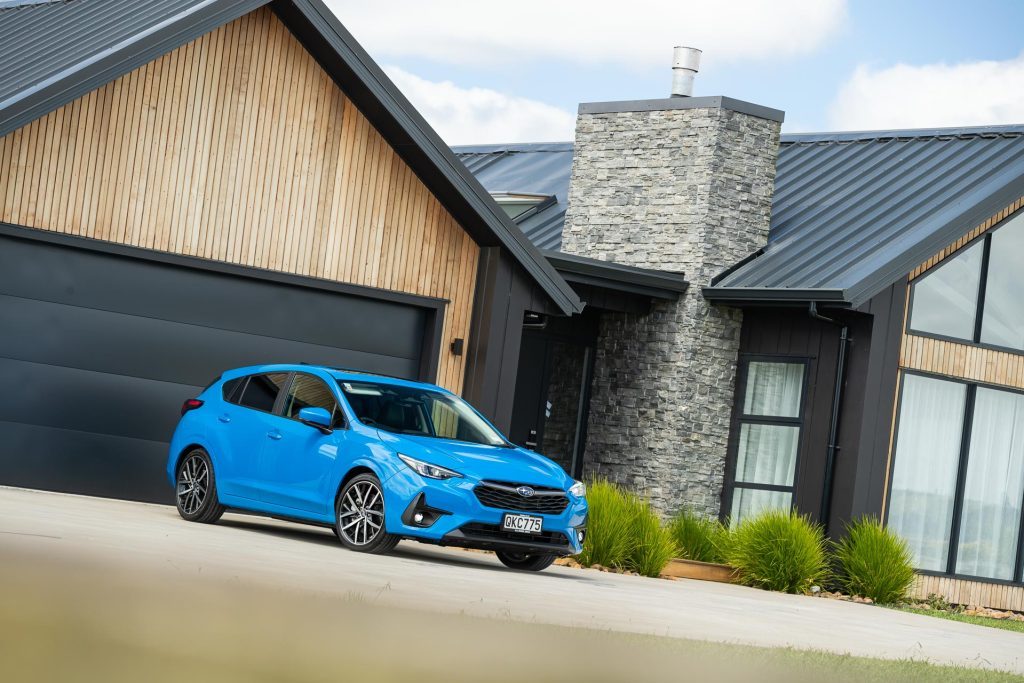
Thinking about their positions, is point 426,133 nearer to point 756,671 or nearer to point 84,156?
point 84,156

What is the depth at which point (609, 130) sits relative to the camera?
72.6 feet

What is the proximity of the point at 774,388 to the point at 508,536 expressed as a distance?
8045 mm

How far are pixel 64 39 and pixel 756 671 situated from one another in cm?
1158

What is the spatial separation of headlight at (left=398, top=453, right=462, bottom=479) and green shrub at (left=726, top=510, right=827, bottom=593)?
5.89 m

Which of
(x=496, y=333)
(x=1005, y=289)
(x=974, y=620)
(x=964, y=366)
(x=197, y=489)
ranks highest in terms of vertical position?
(x=1005, y=289)

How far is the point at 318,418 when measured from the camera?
1345 centimetres

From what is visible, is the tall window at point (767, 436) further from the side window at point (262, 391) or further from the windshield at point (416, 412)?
the side window at point (262, 391)

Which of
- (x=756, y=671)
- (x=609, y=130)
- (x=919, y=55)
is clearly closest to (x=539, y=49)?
(x=919, y=55)

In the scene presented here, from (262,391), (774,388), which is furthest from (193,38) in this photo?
(774,388)

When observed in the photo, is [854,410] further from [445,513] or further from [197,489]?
[197,489]

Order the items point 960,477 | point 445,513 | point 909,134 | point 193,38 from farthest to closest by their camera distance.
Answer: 1. point 909,134
2. point 960,477
3. point 193,38
4. point 445,513

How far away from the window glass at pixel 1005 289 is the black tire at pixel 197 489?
420 inches

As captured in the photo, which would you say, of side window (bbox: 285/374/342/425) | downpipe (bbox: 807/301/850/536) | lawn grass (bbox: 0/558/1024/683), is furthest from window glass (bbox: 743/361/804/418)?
lawn grass (bbox: 0/558/1024/683)

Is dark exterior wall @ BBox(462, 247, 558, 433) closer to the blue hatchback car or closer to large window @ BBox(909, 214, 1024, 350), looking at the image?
the blue hatchback car
